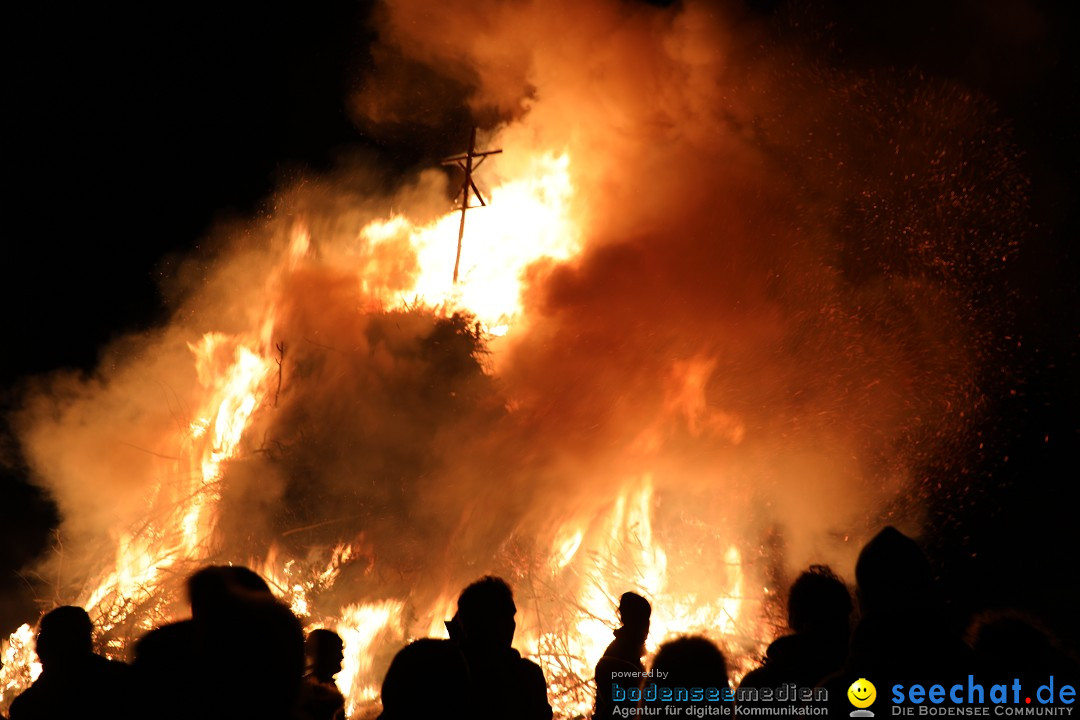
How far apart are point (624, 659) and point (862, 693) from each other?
167 centimetres

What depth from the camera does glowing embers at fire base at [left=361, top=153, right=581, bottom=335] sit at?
8.52m

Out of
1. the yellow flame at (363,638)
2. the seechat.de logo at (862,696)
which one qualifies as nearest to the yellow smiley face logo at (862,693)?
the seechat.de logo at (862,696)

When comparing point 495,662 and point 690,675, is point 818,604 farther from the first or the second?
point 495,662

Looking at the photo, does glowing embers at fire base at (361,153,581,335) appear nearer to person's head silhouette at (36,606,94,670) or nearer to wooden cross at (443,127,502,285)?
wooden cross at (443,127,502,285)

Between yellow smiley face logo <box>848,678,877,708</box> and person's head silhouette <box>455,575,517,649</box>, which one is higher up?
person's head silhouette <box>455,575,517,649</box>

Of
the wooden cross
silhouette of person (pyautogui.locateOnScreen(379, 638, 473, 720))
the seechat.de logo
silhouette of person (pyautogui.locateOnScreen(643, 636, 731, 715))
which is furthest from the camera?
the wooden cross

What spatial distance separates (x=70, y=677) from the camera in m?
2.83

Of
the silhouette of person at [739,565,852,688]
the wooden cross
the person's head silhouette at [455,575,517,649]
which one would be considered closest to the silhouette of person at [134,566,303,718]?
the person's head silhouette at [455,575,517,649]

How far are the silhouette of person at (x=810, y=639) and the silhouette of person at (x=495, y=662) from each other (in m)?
0.89

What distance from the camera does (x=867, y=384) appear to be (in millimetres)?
7574

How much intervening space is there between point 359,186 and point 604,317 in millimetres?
4445

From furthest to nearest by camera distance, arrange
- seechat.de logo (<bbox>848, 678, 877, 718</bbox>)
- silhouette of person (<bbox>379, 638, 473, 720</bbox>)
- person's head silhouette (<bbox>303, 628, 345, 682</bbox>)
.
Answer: person's head silhouette (<bbox>303, 628, 345, 682</bbox>) → seechat.de logo (<bbox>848, 678, 877, 718</bbox>) → silhouette of person (<bbox>379, 638, 473, 720</bbox>)

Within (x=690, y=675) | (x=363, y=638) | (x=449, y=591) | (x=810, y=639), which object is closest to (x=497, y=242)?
(x=449, y=591)

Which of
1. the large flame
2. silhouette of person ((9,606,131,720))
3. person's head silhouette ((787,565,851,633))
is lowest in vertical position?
silhouette of person ((9,606,131,720))
